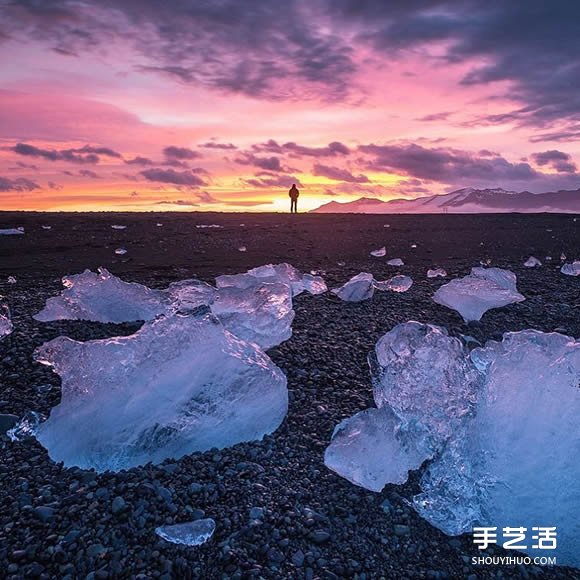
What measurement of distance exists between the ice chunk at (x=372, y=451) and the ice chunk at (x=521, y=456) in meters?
0.19

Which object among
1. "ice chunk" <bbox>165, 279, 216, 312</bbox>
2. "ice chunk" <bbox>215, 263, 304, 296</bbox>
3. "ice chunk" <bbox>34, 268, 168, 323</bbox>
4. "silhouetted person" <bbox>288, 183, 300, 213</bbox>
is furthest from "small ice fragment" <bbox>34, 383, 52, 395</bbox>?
"silhouetted person" <bbox>288, 183, 300, 213</bbox>

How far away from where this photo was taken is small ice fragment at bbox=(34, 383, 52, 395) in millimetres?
4168

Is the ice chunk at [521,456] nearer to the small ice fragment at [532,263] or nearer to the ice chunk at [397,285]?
the ice chunk at [397,285]

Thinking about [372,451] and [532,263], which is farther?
[532,263]

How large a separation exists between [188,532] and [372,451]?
4.20ft

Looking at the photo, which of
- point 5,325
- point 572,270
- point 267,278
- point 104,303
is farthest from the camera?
point 572,270

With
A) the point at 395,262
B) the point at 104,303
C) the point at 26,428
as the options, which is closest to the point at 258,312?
the point at 104,303

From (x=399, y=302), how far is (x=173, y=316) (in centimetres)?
361

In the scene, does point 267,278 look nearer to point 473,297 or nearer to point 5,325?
point 473,297

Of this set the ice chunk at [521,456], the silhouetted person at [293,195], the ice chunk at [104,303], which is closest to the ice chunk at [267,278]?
the ice chunk at [104,303]

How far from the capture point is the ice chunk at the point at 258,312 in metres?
5.04


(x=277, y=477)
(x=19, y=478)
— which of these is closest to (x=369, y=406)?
(x=277, y=477)

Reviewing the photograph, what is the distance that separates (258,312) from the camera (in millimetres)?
5273

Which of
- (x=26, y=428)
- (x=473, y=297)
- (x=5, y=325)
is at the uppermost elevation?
(x=473, y=297)
